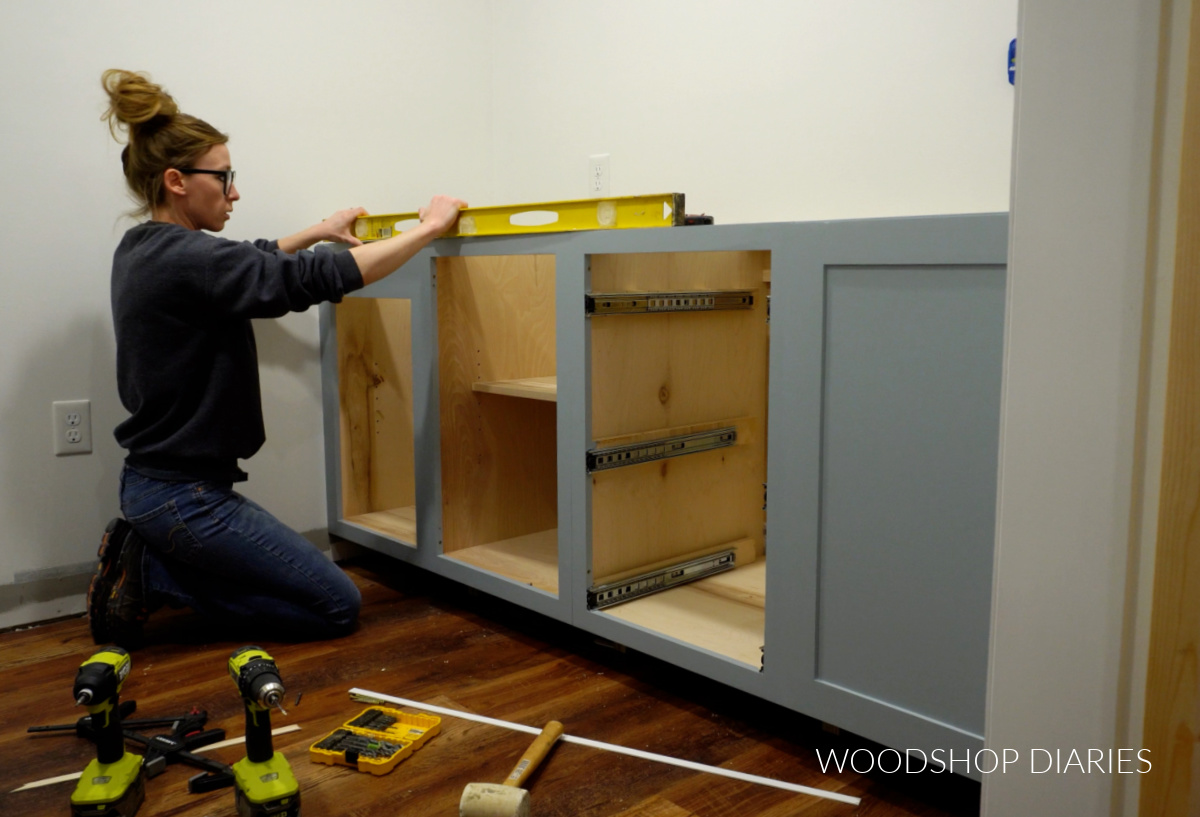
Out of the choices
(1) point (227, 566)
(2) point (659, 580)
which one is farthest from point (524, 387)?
(1) point (227, 566)

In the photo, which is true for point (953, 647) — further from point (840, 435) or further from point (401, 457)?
point (401, 457)

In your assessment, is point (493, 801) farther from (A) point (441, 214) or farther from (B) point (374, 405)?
(B) point (374, 405)

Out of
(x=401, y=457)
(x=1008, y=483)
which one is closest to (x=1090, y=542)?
(x=1008, y=483)

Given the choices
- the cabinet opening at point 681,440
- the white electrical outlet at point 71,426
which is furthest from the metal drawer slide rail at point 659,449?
the white electrical outlet at point 71,426

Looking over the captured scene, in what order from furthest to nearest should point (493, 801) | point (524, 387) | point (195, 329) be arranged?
point (524, 387) < point (195, 329) < point (493, 801)

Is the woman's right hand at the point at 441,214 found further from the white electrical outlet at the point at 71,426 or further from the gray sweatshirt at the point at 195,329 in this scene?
the white electrical outlet at the point at 71,426

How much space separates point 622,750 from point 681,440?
72 cm

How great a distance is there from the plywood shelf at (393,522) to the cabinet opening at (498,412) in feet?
0.67

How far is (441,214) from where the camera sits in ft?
6.88

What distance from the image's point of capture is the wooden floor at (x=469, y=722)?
1.45m

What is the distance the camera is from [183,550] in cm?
210

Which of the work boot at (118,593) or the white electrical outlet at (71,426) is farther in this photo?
the white electrical outlet at (71,426)

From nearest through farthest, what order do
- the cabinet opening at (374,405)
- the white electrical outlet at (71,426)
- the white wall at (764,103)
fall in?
the white wall at (764,103) → the white electrical outlet at (71,426) → the cabinet opening at (374,405)

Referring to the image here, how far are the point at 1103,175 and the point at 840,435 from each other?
0.79m
